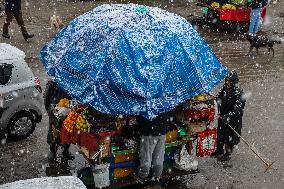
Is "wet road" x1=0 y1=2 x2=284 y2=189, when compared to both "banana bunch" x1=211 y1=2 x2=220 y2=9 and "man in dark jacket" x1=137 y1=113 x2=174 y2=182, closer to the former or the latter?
"man in dark jacket" x1=137 y1=113 x2=174 y2=182

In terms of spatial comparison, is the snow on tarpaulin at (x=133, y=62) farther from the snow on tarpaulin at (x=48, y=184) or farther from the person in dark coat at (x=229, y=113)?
the person in dark coat at (x=229, y=113)

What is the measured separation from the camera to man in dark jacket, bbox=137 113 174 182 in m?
8.38

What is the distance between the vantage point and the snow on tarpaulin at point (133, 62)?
7.80 metres

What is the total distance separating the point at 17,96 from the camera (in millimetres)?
10445

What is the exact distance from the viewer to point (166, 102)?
8.00 meters

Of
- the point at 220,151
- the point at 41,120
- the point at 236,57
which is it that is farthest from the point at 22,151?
the point at 236,57

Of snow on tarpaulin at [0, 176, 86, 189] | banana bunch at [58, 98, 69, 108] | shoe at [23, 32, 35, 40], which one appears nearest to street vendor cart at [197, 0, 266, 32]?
shoe at [23, 32, 35, 40]

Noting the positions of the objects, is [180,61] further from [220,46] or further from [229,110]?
[220,46]

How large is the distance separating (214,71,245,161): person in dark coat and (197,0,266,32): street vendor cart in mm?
9684

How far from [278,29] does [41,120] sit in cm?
1268

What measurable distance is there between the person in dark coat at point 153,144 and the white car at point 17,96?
3.08 meters

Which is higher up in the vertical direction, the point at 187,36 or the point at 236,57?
the point at 187,36

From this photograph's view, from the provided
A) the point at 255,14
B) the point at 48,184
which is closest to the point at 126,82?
the point at 48,184

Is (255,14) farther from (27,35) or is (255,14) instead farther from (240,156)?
(240,156)
